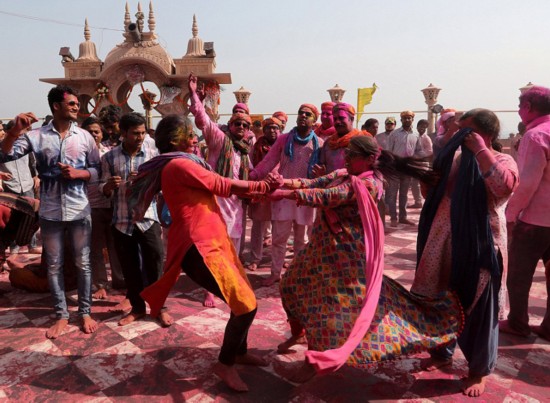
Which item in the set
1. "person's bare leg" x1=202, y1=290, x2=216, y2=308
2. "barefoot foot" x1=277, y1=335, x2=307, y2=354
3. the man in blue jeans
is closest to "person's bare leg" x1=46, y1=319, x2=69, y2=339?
the man in blue jeans

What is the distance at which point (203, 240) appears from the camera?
244 cm

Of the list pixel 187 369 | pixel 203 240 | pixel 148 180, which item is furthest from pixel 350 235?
pixel 187 369

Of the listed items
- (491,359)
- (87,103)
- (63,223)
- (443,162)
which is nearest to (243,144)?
(63,223)

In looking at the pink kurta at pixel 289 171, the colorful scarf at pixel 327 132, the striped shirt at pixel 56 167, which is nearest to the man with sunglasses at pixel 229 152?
the pink kurta at pixel 289 171

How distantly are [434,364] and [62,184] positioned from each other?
318 cm

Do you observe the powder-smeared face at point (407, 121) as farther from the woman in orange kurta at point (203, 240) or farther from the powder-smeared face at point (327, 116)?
the woman in orange kurta at point (203, 240)

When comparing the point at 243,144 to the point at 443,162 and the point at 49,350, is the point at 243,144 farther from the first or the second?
the point at 49,350

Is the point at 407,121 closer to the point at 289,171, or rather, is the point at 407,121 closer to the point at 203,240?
the point at 289,171

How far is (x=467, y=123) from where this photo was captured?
253 centimetres

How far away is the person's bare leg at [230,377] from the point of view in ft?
8.24

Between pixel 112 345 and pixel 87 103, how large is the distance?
1773 cm

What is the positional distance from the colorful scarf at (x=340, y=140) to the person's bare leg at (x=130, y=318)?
8.42 ft

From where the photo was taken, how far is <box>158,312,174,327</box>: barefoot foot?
3.48 metres

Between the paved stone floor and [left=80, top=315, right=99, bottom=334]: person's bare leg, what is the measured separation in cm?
5
